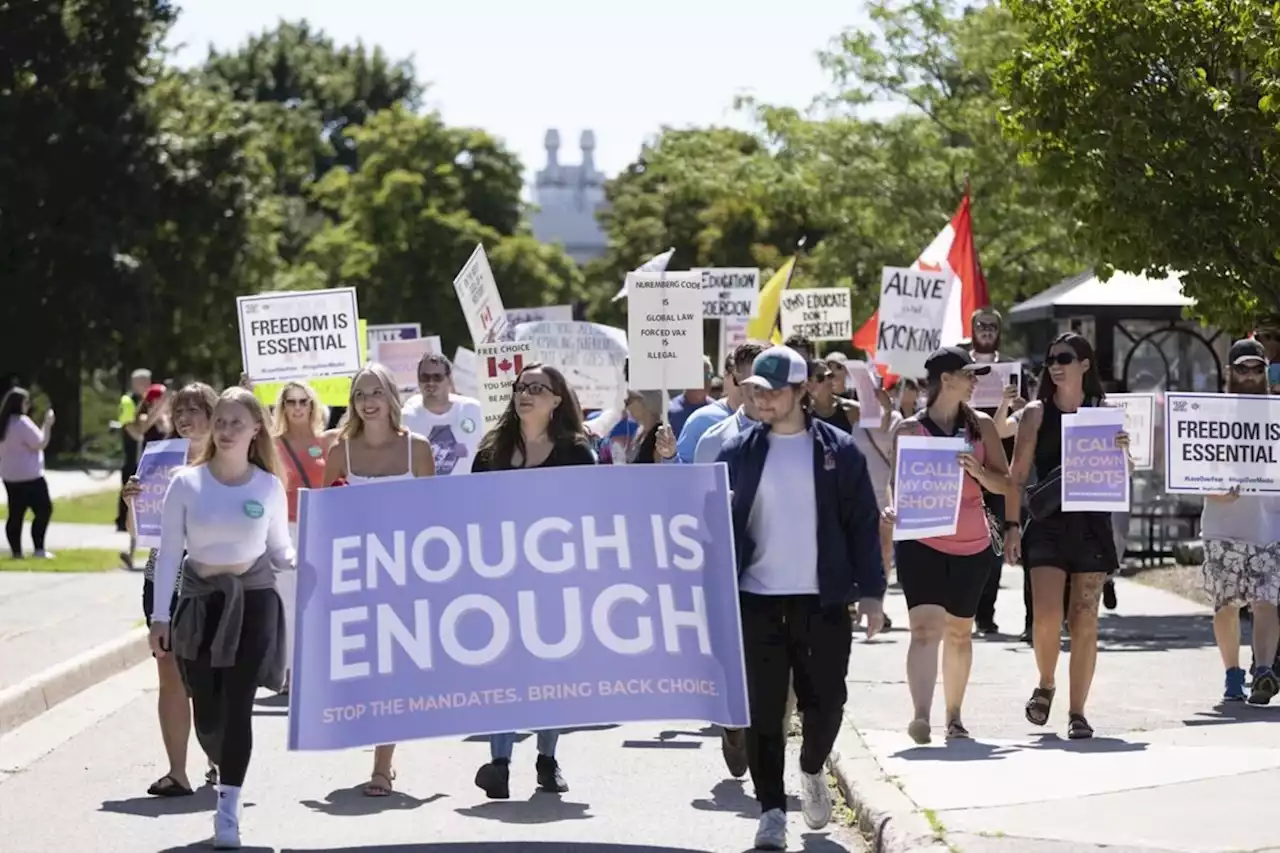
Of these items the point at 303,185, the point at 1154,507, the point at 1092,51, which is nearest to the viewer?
the point at 1092,51

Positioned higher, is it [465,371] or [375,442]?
[465,371]

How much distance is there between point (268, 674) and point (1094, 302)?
49.4 feet

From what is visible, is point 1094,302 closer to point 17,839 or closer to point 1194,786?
point 1194,786

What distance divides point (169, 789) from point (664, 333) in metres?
5.06

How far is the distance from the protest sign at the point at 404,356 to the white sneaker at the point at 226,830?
11.7 metres

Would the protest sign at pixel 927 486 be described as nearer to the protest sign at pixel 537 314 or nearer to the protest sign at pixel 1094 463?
the protest sign at pixel 1094 463

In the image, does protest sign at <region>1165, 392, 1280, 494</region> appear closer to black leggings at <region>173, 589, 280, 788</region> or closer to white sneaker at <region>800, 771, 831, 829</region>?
white sneaker at <region>800, 771, 831, 829</region>

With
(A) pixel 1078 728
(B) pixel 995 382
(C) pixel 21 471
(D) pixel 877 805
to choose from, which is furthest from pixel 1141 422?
(C) pixel 21 471

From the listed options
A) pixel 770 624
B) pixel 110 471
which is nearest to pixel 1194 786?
pixel 770 624

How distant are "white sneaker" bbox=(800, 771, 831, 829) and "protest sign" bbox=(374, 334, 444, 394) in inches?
463

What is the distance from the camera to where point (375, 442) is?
10516mm

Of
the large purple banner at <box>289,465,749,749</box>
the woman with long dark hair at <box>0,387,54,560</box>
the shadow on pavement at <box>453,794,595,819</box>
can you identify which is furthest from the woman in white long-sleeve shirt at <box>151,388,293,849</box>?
the woman with long dark hair at <box>0,387,54,560</box>

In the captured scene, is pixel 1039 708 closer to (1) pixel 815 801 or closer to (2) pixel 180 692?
(1) pixel 815 801

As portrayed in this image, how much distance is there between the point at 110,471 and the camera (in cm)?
4678
